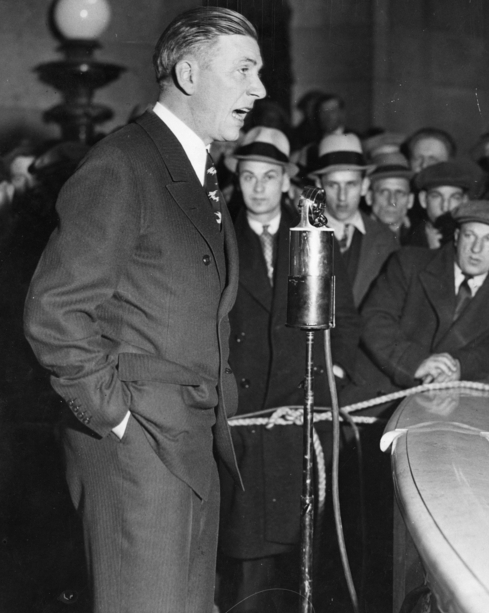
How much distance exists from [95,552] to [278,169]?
6.45 ft

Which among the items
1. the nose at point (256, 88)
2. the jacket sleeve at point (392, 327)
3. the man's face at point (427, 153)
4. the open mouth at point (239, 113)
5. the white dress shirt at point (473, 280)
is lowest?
the jacket sleeve at point (392, 327)

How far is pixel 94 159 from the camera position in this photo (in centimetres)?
137

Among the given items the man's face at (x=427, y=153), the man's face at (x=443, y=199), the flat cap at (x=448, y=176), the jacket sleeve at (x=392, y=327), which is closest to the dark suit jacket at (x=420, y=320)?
the jacket sleeve at (x=392, y=327)

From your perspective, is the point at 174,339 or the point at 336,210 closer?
the point at 174,339

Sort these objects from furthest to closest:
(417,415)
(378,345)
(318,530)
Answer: (378,345)
(318,530)
(417,415)

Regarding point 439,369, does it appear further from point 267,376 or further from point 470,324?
point 267,376

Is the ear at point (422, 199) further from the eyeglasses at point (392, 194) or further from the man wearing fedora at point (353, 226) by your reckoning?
the man wearing fedora at point (353, 226)

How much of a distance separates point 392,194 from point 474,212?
0.76 m

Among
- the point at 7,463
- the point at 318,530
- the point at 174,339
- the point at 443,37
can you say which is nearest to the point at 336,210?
the point at 318,530

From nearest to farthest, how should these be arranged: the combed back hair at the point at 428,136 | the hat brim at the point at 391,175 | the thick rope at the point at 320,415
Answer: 1. the thick rope at the point at 320,415
2. the hat brim at the point at 391,175
3. the combed back hair at the point at 428,136

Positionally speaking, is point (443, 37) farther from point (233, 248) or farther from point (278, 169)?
point (233, 248)

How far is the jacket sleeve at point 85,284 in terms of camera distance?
1323 mm

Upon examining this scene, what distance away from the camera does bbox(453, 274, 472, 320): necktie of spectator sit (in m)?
2.98

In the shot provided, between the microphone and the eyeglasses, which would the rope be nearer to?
the microphone
